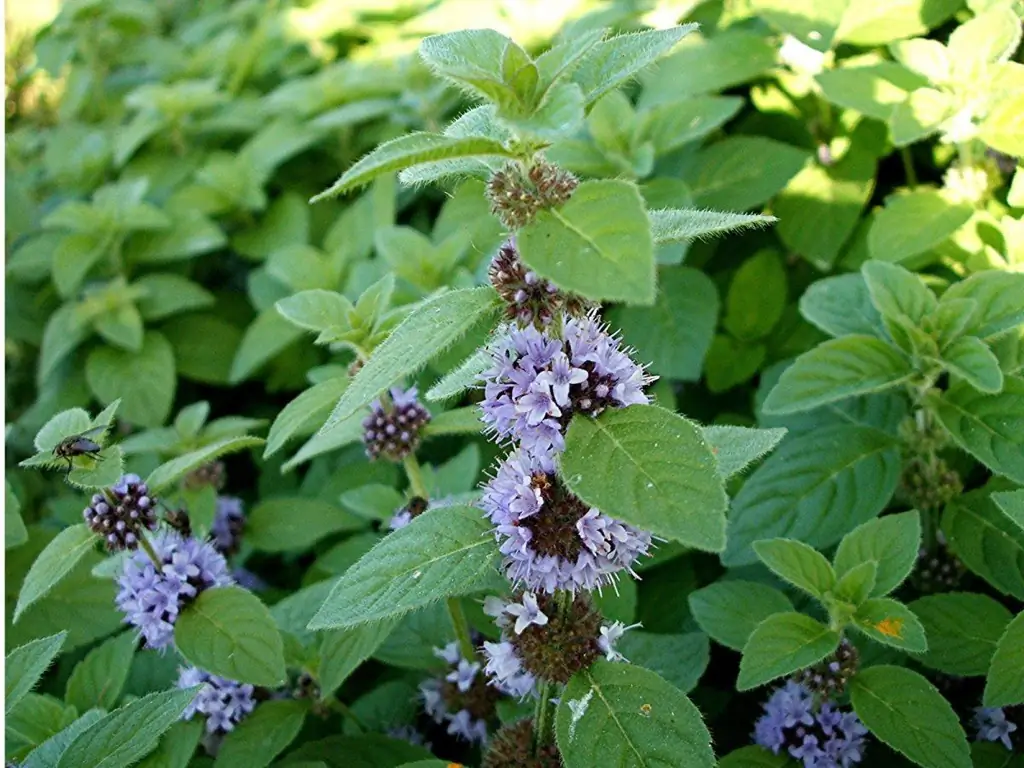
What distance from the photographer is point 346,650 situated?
5.65ft

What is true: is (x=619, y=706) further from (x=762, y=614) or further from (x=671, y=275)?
(x=671, y=275)

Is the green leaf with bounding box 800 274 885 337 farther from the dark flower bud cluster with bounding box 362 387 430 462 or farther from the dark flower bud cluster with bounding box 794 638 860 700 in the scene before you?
→ the dark flower bud cluster with bounding box 362 387 430 462

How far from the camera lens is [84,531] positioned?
1730 mm

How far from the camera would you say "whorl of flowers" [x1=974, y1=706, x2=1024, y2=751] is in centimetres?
174

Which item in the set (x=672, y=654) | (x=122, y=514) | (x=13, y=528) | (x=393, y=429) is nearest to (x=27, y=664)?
(x=122, y=514)

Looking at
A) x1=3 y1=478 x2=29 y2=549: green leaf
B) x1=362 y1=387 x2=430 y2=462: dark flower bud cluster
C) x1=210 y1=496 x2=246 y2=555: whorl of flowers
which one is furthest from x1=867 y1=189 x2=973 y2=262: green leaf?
x1=3 y1=478 x2=29 y2=549: green leaf

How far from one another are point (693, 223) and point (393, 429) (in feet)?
2.76

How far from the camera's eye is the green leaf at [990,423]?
5.76 feet

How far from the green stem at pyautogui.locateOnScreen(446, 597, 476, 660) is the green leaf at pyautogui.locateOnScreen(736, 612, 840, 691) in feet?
1.77

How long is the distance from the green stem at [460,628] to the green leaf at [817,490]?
0.51m

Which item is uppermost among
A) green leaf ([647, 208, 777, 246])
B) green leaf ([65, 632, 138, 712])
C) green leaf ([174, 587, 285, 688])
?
green leaf ([647, 208, 777, 246])

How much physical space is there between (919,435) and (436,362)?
3.60 feet

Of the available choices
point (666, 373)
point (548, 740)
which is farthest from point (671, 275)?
point (548, 740)

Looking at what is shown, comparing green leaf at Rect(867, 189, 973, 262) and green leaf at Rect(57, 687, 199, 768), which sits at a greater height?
green leaf at Rect(57, 687, 199, 768)
